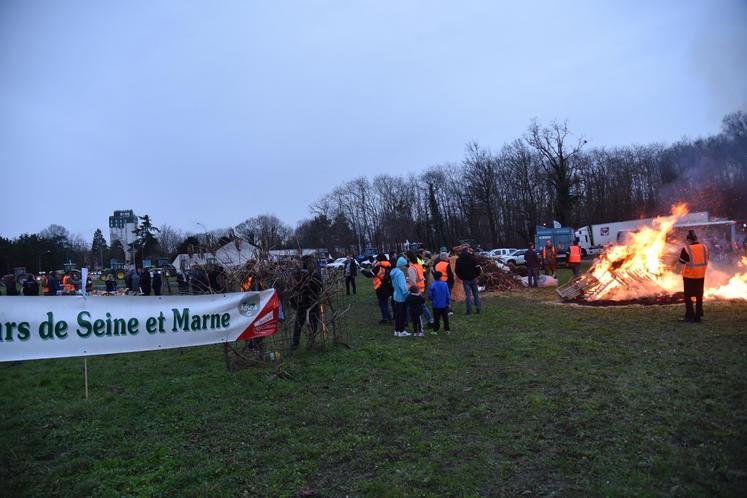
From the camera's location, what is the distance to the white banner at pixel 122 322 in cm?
551

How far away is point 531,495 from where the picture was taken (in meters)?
3.72

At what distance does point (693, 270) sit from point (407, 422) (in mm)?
7864

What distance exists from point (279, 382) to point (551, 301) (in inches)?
409

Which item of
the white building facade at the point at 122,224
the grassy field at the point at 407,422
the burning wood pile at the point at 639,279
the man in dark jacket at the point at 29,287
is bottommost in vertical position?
the grassy field at the point at 407,422

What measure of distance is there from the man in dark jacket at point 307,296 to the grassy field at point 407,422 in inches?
21.6

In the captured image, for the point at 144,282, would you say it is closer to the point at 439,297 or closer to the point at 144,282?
the point at 144,282

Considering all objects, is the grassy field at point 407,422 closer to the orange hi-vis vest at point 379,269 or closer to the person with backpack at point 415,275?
the person with backpack at point 415,275

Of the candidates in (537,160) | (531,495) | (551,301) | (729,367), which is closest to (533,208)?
(537,160)

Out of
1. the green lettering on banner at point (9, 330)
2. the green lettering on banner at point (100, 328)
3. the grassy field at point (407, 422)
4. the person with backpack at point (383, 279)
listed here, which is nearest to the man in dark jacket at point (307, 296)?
the grassy field at point (407, 422)

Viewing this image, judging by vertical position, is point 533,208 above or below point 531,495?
above

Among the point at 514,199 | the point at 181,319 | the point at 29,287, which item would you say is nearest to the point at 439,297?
the point at 181,319

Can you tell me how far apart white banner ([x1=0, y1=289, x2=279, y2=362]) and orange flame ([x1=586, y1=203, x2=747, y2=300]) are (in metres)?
10.6

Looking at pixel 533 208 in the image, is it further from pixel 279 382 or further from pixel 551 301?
pixel 279 382

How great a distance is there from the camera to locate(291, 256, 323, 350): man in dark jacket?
8648 mm
